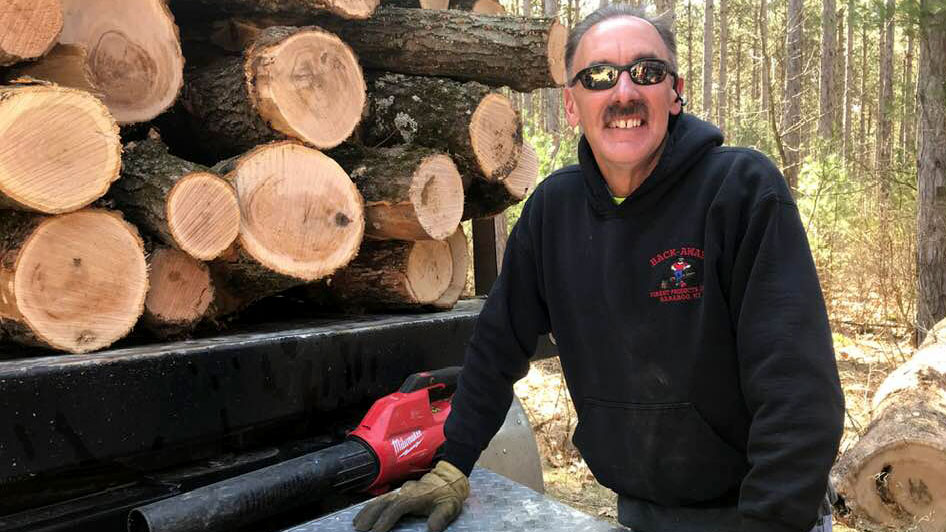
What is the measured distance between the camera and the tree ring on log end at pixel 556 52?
137 inches

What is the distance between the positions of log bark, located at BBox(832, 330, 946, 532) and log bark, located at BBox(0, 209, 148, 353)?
3.18 meters

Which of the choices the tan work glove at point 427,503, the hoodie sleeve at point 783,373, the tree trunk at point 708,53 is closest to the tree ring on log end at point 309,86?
the tan work glove at point 427,503

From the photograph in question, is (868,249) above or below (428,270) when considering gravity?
below

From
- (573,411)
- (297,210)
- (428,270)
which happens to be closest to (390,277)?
(428,270)

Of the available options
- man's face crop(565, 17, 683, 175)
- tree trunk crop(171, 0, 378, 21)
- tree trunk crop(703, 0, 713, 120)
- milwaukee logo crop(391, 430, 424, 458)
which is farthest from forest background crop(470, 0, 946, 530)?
tree trunk crop(703, 0, 713, 120)

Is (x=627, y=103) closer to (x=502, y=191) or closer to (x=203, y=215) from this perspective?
(x=203, y=215)

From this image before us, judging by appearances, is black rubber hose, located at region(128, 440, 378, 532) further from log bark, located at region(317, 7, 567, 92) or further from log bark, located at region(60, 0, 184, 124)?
log bark, located at region(317, 7, 567, 92)

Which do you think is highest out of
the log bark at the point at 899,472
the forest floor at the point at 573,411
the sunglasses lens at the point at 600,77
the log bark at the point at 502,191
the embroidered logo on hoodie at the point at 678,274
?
the sunglasses lens at the point at 600,77

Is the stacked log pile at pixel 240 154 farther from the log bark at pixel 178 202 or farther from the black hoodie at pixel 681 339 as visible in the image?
the black hoodie at pixel 681 339

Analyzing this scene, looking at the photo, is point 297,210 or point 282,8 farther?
point 282,8

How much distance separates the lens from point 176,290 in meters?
2.50

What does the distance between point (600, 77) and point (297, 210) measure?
124 centimetres

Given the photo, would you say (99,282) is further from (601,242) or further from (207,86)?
(601,242)

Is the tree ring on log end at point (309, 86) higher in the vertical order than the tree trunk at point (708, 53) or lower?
lower
